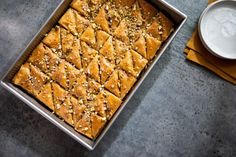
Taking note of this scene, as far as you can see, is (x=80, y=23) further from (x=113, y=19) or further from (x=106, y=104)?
(x=106, y=104)

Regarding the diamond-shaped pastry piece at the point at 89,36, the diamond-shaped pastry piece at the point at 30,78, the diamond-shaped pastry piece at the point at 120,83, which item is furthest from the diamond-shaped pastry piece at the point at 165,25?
the diamond-shaped pastry piece at the point at 30,78

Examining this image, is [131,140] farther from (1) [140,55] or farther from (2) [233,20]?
(2) [233,20]

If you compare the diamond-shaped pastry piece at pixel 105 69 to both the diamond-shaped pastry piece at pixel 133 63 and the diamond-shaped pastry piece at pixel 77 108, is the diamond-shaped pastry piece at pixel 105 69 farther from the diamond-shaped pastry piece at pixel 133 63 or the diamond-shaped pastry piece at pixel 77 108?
the diamond-shaped pastry piece at pixel 77 108

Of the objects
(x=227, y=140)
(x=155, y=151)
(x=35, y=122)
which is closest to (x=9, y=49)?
(x=35, y=122)

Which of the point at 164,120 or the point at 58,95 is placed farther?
the point at 164,120

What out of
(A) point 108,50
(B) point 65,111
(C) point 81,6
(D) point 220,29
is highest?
(D) point 220,29

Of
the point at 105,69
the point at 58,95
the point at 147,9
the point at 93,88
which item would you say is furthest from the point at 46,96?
the point at 147,9
